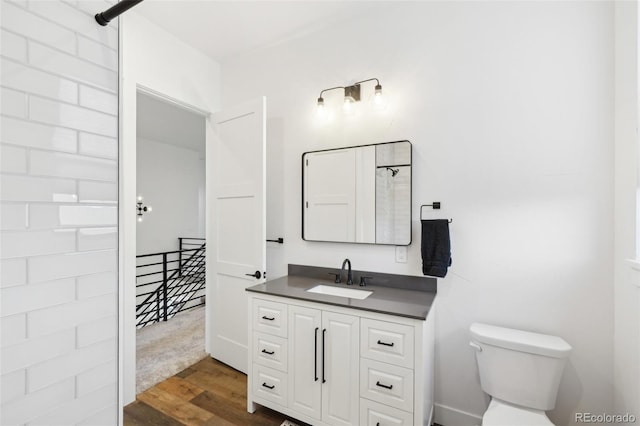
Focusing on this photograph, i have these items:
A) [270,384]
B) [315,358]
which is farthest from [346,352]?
[270,384]

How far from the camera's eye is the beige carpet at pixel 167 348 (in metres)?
2.52

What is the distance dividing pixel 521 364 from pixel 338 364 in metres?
0.98

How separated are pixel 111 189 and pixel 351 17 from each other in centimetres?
215

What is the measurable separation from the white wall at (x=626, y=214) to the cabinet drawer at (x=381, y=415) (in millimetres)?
1040

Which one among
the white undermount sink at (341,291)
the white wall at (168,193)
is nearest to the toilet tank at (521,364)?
the white undermount sink at (341,291)

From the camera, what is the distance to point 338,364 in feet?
5.74

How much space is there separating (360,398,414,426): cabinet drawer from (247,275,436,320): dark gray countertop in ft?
1.71

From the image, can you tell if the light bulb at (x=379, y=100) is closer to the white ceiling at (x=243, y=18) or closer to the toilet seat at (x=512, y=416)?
the white ceiling at (x=243, y=18)

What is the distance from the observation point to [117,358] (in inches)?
39.2

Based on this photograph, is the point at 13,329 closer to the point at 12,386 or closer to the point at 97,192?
the point at 12,386

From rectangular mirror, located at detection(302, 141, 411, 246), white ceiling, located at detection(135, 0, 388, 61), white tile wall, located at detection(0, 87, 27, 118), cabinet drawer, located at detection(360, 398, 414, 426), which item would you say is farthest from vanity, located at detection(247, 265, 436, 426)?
white ceiling, located at detection(135, 0, 388, 61)

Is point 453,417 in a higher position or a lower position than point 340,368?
lower

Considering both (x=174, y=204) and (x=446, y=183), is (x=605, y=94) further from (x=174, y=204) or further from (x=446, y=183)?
(x=174, y=204)

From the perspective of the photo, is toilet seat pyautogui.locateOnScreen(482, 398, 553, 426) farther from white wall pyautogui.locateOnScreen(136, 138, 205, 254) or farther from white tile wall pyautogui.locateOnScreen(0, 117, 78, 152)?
white wall pyautogui.locateOnScreen(136, 138, 205, 254)
